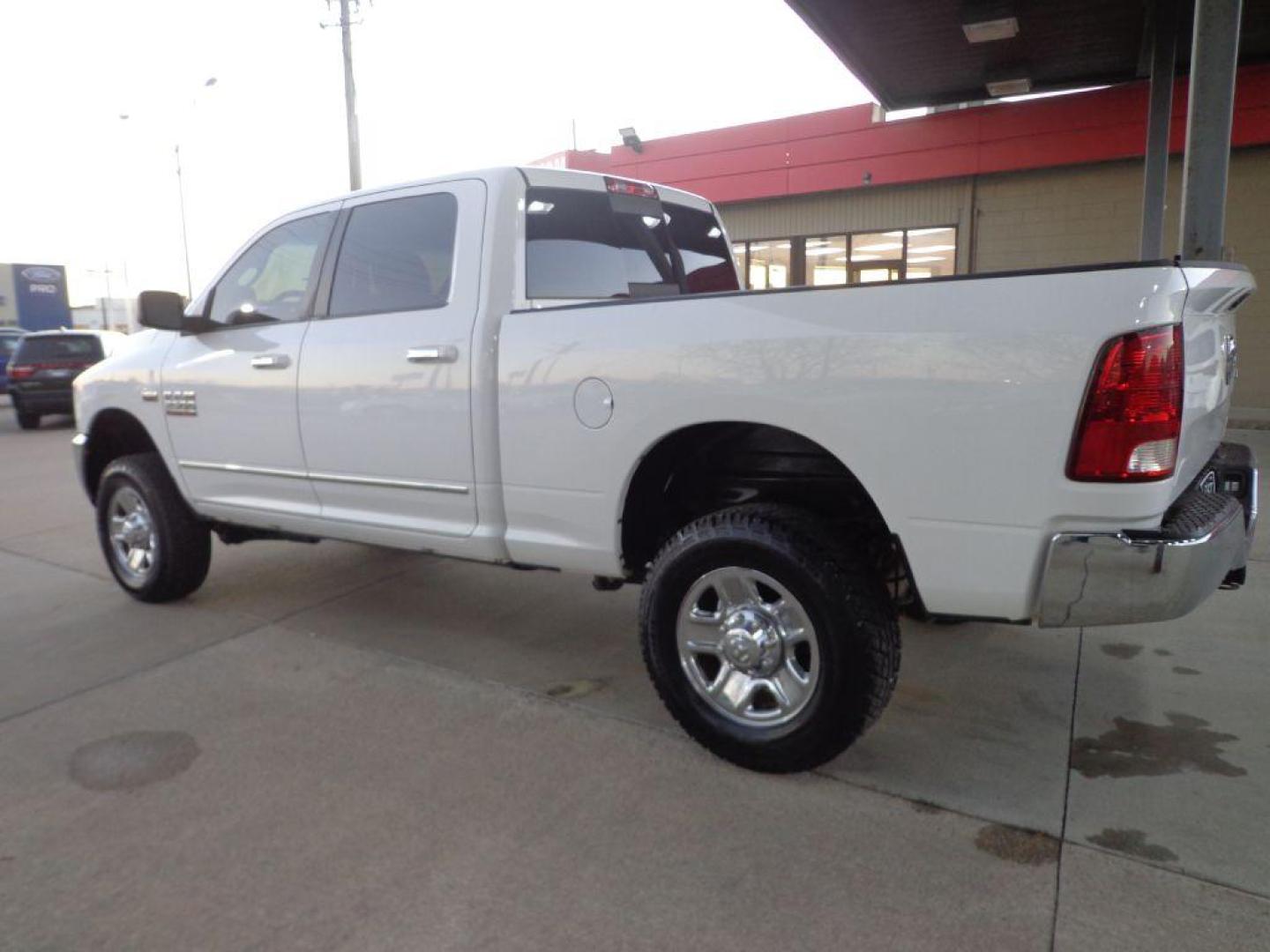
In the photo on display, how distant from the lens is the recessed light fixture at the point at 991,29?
9.26 m

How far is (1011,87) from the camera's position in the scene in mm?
12031

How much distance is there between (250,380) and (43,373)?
13.9m

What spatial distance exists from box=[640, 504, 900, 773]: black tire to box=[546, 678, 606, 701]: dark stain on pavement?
2.11ft

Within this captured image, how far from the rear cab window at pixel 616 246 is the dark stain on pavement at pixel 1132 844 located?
8.69 ft

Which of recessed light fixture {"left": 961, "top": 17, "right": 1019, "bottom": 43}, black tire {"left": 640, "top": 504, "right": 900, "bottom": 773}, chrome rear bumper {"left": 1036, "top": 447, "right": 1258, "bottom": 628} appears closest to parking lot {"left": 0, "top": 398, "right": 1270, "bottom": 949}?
black tire {"left": 640, "top": 504, "right": 900, "bottom": 773}

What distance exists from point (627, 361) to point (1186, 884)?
2.13 metres

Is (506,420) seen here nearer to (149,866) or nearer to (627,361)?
(627,361)

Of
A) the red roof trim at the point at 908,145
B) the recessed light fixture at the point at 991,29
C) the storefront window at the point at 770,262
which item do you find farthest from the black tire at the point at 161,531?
the storefront window at the point at 770,262

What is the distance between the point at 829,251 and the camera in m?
16.4

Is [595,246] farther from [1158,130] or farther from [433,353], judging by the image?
[1158,130]

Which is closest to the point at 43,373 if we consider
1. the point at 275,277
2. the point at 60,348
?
the point at 60,348

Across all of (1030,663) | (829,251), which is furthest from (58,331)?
(1030,663)

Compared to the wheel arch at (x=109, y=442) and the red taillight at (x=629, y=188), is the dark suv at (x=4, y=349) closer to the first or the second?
the wheel arch at (x=109, y=442)

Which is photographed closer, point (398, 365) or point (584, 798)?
point (584, 798)
